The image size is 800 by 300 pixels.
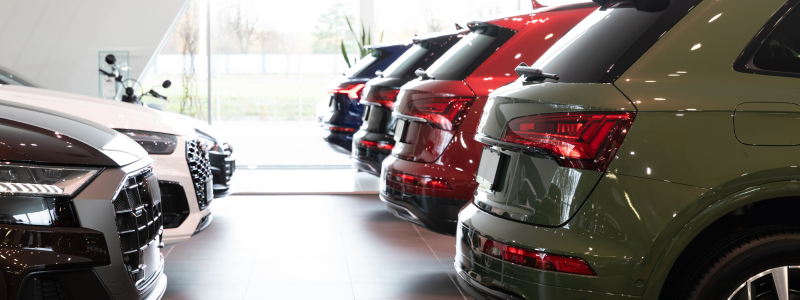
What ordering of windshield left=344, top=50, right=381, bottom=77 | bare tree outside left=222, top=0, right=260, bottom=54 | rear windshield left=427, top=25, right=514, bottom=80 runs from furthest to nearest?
1. bare tree outside left=222, top=0, right=260, bottom=54
2. windshield left=344, top=50, right=381, bottom=77
3. rear windshield left=427, top=25, right=514, bottom=80

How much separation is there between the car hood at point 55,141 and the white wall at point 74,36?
6.60 m

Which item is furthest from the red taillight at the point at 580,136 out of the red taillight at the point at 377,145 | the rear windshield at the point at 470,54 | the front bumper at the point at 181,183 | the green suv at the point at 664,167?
the red taillight at the point at 377,145

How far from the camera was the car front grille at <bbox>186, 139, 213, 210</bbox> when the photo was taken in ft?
11.8

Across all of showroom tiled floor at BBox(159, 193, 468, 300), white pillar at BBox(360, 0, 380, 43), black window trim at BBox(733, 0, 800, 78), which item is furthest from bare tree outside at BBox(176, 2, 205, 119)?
black window trim at BBox(733, 0, 800, 78)

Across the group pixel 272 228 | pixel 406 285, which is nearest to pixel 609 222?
pixel 406 285

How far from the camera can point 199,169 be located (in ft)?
12.1

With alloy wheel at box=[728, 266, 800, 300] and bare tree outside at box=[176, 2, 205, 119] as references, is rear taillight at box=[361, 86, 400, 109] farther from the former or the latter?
bare tree outside at box=[176, 2, 205, 119]

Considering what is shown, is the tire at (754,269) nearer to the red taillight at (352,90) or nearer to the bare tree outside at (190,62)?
the red taillight at (352,90)

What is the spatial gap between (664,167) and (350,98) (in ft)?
16.0

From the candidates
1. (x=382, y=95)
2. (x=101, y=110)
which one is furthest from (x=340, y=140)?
(x=101, y=110)

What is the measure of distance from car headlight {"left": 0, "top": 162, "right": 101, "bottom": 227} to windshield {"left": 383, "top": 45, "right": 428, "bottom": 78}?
3420mm

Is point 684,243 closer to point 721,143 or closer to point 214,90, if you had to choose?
point 721,143

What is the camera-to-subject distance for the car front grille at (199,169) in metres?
3.60

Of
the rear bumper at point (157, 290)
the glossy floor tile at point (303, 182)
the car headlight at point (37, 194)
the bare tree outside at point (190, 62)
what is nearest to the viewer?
the car headlight at point (37, 194)
